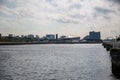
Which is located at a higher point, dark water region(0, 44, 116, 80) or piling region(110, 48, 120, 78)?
piling region(110, 48, 120, 78)

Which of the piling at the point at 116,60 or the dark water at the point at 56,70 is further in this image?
the dark water at the point at 56,70

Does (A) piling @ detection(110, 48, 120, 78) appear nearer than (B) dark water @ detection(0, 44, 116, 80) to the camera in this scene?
Yes

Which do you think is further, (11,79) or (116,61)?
(11,79)

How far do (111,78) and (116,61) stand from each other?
14.1 feet

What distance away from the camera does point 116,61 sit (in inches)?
1748

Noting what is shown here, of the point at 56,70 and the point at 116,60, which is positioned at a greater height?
the point at 116,60

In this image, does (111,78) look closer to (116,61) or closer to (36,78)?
(116,61)

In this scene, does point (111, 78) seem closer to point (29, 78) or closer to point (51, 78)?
point (51, 78)

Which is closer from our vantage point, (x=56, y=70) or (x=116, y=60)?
(x=116, y=60)

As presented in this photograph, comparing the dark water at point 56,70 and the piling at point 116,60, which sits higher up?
the piling at point 116,60

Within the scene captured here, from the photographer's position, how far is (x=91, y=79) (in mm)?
47281

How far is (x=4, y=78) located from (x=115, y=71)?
18.9 m

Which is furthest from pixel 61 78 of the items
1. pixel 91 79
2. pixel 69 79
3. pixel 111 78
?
pixel 111 78

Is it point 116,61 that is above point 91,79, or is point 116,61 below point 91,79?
above
